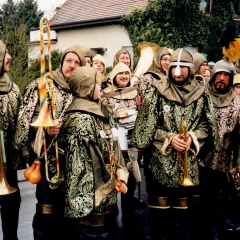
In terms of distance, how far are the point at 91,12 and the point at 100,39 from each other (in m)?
1.93

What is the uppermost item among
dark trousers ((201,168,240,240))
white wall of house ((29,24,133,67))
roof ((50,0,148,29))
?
roof ((50,0,148,29))

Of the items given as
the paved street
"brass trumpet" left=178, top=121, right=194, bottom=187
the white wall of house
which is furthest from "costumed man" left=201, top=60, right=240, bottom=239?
the white wall of house

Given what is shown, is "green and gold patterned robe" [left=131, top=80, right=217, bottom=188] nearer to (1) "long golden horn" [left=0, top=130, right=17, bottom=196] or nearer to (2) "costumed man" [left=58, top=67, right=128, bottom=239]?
(2) "costumed man" [left=58, top=67, right=128, bottom=239]

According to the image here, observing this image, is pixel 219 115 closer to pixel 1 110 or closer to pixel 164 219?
pixel 164 219

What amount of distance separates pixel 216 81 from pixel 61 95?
1.74 meters

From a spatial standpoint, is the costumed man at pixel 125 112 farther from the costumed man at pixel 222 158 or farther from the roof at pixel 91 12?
the roof at pixel 91 12

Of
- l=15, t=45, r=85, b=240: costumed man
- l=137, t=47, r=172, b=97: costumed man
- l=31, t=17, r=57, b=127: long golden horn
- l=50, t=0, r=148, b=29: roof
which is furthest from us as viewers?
l=50, t=0, r=148, b=29: roof

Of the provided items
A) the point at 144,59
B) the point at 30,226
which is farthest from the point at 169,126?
the point at 144,59

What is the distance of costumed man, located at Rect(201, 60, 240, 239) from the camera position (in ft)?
15.2

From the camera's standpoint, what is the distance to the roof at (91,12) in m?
19.1

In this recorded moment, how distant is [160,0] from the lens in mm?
17062

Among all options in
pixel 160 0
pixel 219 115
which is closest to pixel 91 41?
pixel 160 0

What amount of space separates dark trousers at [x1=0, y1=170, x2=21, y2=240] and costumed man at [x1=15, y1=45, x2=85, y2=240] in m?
0.36

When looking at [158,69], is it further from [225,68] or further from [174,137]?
[174,137]
